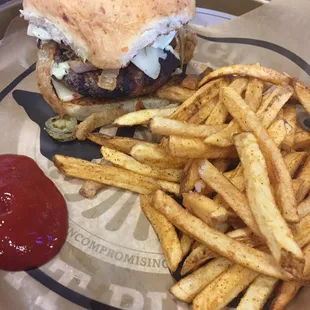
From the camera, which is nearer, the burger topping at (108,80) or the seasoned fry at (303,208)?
the seasoned fry at (303,208)

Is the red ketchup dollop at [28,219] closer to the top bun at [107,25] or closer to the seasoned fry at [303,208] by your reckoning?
the top bun at [107,25]

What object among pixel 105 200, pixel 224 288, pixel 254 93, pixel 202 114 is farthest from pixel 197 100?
pixel 224 288

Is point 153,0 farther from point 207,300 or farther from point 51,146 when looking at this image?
point 207,300

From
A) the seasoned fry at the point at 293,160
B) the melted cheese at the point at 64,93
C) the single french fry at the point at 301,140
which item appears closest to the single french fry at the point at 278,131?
the seasoned fry at the point at 293,160

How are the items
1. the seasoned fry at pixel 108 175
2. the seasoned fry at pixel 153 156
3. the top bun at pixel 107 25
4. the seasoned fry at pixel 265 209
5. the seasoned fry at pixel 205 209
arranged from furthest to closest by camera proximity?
the top bun at pixel 107 25, the seasoned fry at pixel 108 175, the seasoned fry at pixel 153 156, the seasoned fry at pixel 205 209, the seasoned fry at pixel 265 209

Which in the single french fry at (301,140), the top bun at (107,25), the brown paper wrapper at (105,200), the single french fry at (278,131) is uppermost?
the top bun at (107,25)

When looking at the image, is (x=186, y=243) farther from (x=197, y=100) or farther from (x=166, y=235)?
(x=197, y=100)

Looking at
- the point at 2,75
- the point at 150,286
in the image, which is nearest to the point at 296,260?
the point at 150,286

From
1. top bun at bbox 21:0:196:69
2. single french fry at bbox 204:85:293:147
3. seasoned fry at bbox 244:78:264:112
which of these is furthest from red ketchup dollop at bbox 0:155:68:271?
seasoned fry at bbox 244:78:264:112
